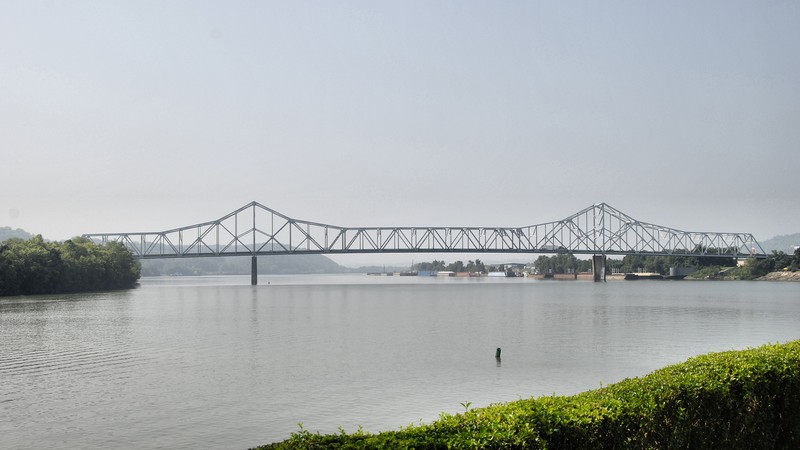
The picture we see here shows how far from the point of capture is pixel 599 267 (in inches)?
7451

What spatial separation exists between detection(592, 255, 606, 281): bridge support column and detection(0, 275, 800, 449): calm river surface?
136 m

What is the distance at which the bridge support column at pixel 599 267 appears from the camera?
186 meters

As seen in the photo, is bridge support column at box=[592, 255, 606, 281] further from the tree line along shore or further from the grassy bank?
the grassy bank

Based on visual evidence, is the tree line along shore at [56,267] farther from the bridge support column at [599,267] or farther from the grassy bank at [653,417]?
the bridge support column at [599,267]

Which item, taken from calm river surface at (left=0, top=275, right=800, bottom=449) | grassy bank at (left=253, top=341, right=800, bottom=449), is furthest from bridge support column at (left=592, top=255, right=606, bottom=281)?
grassy bank at (left=253, top=341, right=800, bottom=449)

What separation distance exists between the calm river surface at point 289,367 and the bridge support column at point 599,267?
13627cm

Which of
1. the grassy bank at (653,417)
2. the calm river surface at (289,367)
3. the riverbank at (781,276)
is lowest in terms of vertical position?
the riverbank at (781,276)

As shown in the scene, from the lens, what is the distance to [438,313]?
61.1m

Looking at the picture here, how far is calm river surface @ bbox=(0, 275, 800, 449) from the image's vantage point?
17375mm

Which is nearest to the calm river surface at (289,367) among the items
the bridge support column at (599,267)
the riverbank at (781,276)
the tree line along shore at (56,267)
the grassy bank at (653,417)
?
the grassy bank at (653,417)

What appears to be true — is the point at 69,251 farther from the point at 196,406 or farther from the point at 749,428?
the point at 749,428

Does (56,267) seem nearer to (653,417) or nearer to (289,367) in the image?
(289,367)

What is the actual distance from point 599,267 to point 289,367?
172 meters

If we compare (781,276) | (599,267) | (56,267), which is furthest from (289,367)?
(781,276)
